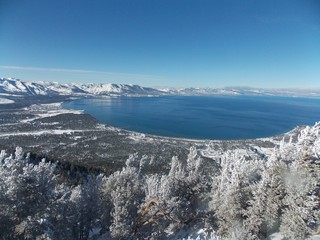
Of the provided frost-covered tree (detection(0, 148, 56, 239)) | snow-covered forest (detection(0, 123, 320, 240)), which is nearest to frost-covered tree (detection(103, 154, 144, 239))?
snow-covered forest (detection(0, 123, 320, 240))

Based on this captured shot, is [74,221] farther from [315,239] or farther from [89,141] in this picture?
[89,141]

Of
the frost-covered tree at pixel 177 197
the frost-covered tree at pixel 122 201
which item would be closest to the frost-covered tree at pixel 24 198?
the frost-covered tree at pixel 122 201

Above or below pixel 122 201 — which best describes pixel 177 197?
below

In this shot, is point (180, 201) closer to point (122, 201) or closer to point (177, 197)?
point (177, 197)

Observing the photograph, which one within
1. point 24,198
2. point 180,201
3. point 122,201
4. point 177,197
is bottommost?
point 180,201

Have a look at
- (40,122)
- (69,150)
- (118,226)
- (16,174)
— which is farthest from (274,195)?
(40,122)

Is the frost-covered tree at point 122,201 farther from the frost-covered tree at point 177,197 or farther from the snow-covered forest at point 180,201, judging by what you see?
the frost-covered tree at point 177,197

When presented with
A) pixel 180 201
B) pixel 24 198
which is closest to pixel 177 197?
pixel 180 201

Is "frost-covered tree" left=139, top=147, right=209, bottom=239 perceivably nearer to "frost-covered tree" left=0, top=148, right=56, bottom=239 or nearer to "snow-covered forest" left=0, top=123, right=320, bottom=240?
"snow-covered forest" left=0, top=123, right=320, bottom=240

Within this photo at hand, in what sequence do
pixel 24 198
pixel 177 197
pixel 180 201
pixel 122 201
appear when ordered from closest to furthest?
pixel 24 198, pixel 122 201, pixel 180 201, pixel 177 197
